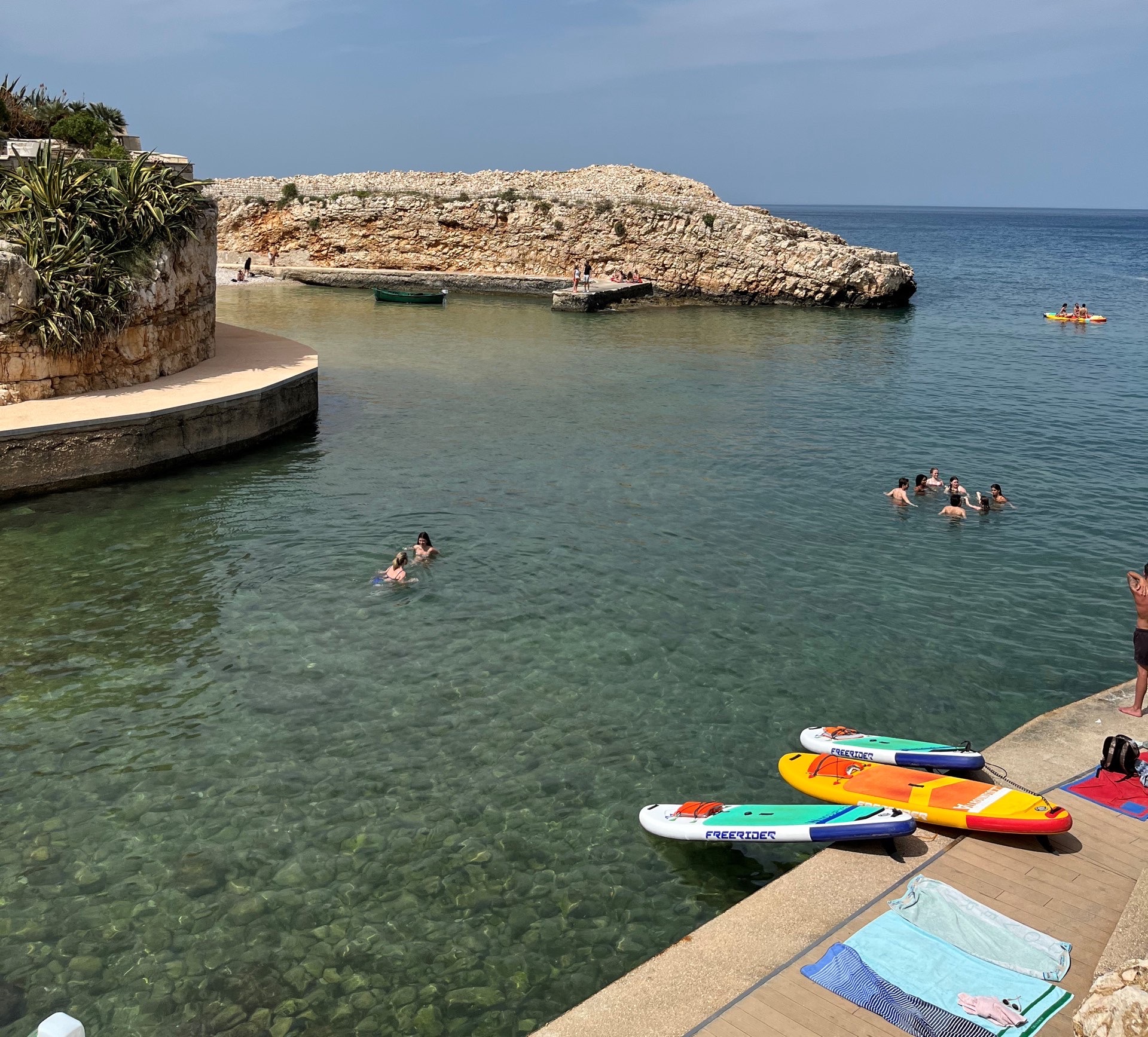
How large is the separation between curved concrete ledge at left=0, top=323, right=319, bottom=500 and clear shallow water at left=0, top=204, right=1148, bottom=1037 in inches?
19.4

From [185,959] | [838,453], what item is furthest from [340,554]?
[838,453]

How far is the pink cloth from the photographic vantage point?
6102 mm

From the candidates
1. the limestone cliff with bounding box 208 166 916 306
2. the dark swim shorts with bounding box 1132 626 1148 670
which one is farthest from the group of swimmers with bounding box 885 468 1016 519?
the limestone cliff with bounding box 208 166 916 306

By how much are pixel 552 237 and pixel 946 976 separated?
161ft

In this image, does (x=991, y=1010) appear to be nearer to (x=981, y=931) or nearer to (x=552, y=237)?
(x=981, y=931)

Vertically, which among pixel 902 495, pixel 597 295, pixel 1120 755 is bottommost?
pixel 1120 755

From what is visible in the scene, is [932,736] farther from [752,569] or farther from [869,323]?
[869,323]

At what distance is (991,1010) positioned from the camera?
616cm

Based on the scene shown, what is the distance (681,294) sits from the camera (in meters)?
50.7

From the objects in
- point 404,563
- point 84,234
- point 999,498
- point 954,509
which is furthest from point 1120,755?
point 84,234

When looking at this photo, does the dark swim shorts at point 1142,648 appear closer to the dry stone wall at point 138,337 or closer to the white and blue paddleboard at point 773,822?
the white and blue paddleboard at point 773,822

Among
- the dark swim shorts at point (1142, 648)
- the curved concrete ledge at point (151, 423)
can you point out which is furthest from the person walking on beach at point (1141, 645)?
the curved concrete ledge at point (151, 423)

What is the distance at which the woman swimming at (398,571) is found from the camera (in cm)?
1400

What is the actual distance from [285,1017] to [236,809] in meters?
2.62
